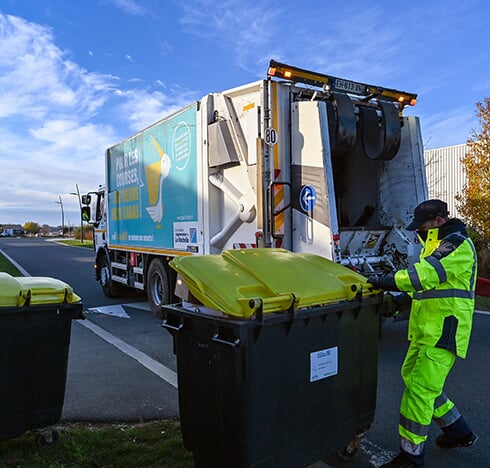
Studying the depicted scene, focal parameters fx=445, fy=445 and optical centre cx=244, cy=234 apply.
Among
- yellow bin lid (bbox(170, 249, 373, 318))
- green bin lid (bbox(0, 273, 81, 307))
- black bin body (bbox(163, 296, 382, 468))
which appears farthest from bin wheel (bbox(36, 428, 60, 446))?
yellow bin lid (bbox(170, 249, 373, 318))

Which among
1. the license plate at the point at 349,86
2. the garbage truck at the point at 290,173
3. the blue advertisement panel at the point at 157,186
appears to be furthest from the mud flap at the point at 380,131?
the blue advertisement panel at the point at 157,186

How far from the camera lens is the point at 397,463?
2.59m

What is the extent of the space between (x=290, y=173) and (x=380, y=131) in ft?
4.31

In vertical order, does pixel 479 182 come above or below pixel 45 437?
above

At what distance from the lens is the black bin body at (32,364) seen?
275 centimetres

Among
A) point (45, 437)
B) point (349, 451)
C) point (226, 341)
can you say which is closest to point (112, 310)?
point (45, 437)

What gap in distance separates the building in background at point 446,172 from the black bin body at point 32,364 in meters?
17.4

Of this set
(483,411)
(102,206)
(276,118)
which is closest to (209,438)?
(483,411)

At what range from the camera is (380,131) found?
5398 millimetres

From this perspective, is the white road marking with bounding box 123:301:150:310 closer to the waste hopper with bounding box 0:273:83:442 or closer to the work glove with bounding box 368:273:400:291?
the waste hopper with bounding box 0:273:83:442

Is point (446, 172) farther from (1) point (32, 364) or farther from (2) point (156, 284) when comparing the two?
(1) point (32, 364)

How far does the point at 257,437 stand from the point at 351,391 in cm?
72

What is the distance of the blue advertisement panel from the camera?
6.24m

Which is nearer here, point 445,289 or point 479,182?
point 445,289
